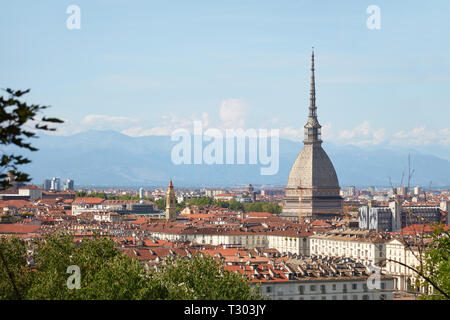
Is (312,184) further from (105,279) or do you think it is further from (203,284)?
(105,279)

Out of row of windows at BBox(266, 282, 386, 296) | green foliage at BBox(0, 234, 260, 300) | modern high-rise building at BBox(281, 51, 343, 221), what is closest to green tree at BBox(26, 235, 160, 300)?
green foliage at BBox(0, 234, 260, 300)

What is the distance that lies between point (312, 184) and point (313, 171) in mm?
2694

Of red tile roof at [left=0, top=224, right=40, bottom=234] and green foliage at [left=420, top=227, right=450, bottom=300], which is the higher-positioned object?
green foliage at [left=420, top=227, right=450, bottom=300]

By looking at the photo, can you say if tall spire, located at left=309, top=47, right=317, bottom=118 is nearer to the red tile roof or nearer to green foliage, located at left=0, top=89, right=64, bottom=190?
Result: the red tile roof

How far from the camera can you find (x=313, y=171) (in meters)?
143

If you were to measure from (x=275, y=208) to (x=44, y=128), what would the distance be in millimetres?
155971

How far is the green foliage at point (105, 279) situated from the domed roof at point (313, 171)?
353 ft

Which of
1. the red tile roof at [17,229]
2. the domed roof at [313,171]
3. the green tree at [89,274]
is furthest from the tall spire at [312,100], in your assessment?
the green tree at [89,274]

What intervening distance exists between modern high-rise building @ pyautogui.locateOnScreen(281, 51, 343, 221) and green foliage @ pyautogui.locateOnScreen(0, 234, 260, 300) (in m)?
100

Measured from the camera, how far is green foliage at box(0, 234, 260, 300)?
22375 mm

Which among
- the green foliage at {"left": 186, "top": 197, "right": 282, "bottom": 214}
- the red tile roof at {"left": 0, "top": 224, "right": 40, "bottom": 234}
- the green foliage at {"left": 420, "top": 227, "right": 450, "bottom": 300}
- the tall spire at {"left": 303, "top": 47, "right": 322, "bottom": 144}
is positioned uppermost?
the tall spire at {"left": 303, "top": 47, "right": 322, "bottom": 144}

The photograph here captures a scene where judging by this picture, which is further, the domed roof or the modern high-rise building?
the domed roof

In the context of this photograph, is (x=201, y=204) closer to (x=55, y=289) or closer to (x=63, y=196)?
(x=63, y=196)

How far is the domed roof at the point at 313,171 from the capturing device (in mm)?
141875
